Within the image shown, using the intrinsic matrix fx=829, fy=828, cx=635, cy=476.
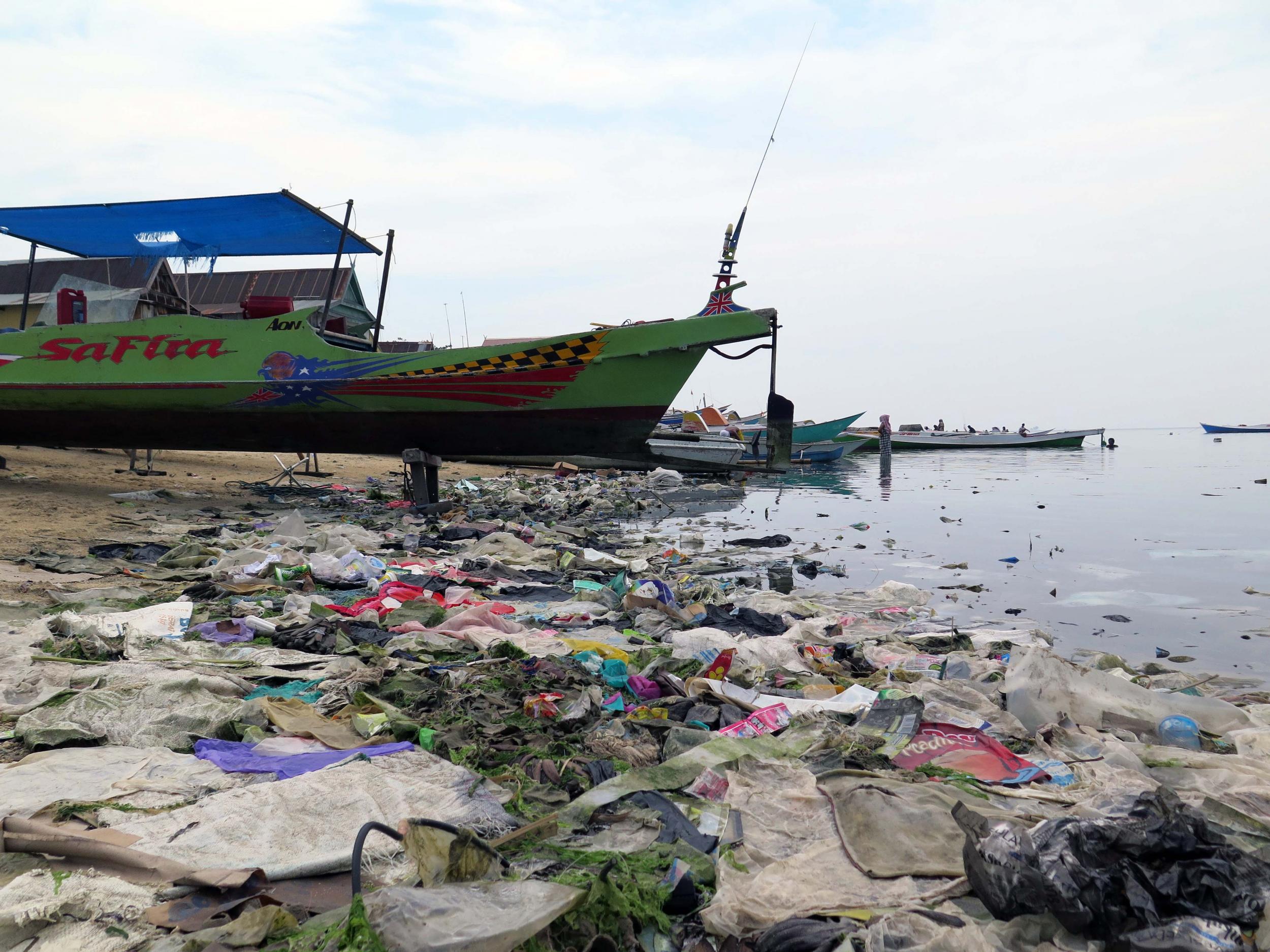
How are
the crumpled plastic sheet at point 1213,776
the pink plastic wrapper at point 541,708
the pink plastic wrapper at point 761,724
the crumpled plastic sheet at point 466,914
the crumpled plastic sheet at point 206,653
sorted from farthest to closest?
1. the crumpled plastic sheet at point 206,653
2. the pink plastic wrapper at point 541,708
3. the pink plastic wrapper at point 761,724
4. the crumpled plastic sheet at point 1213,776
5. the crumpled plastic sheet at point 466,914

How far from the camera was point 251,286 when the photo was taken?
2803 centimetres

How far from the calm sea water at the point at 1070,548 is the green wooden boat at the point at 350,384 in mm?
2572

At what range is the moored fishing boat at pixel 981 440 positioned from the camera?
42000 mm

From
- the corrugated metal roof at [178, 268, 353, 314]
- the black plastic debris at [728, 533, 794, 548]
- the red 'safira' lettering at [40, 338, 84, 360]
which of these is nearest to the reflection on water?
the black plastic debris at [728, 533, 794, 548]

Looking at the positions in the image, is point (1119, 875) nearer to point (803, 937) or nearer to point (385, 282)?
point (803, 937)

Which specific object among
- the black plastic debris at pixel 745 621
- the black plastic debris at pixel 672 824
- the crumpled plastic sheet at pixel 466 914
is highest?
the crumpled plastic sheet at pixel 466 914

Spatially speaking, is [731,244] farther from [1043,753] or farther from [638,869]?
[638,869]

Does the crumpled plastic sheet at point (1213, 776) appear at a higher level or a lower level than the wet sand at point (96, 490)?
lower

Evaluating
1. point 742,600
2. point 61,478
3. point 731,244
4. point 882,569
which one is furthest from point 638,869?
point 61,478

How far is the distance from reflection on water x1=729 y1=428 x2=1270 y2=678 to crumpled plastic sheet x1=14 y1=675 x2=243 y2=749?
5153mm

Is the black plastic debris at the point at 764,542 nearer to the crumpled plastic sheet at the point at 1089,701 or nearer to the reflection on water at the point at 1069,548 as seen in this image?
the reflection on water at the point at 1069,548

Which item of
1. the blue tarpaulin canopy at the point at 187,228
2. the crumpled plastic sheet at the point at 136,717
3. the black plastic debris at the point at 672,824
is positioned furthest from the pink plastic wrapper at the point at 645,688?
the blue tarpaulin canopy at the point at 187,228

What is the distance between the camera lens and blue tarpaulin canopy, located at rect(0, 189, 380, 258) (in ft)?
33.0

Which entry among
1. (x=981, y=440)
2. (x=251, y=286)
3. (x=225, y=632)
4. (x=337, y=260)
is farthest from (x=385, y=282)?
(x=981, y=440)
